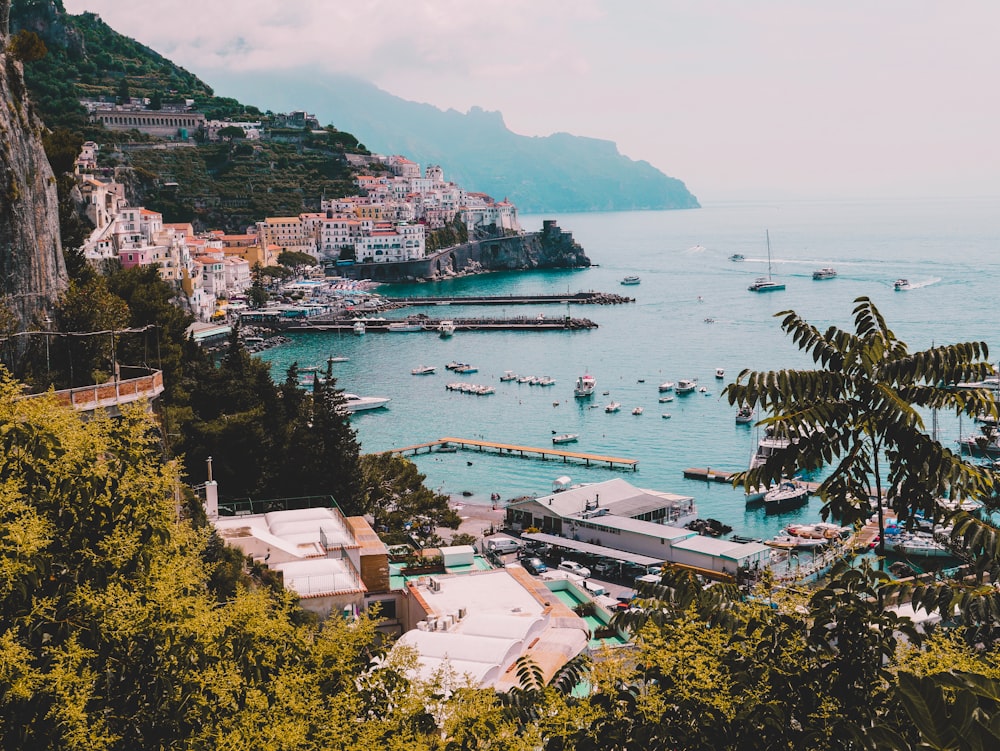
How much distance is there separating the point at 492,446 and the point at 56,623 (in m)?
30.0

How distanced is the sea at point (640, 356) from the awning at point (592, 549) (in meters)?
5.27

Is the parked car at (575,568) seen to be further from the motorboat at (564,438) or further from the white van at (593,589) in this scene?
the motorboat at (564,438)

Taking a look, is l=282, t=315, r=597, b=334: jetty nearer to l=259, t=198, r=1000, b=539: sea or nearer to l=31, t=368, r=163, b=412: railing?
l=259, t=198, r=1000, b=539: sea

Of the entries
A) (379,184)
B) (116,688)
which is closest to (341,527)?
(116,688)

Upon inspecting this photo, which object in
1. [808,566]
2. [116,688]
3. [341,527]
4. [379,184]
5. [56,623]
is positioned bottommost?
[808,566]

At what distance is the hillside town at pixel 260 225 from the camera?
58.7 m

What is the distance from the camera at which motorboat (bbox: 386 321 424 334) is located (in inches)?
2527

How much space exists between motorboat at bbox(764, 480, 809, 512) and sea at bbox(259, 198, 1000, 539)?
290 mm

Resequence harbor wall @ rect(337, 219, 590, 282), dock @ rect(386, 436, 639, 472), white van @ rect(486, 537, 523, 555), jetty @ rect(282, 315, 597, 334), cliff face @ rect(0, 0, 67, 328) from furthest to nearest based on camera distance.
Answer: harbor wall @ rect(337, 219, 590, 282)
jetty @ rect(282, 315, 597, 334)
dock @ rect(386, 436, 639, 472)
white van @ rect(486, 537, 523, 555)
cliff face @ rect(0, 0, 67, 328)

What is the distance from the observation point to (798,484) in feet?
95.3

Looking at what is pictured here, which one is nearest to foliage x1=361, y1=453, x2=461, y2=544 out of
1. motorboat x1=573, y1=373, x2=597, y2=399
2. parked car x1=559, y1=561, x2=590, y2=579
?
parked car x1=559, y1=561, x2=590, y2=579

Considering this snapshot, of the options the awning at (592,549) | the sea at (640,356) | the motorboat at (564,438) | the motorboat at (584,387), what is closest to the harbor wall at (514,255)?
the sea at (640,356)

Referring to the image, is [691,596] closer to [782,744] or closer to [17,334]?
[782,744]

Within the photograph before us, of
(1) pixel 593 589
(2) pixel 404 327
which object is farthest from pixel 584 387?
(1) pixel 593 589
